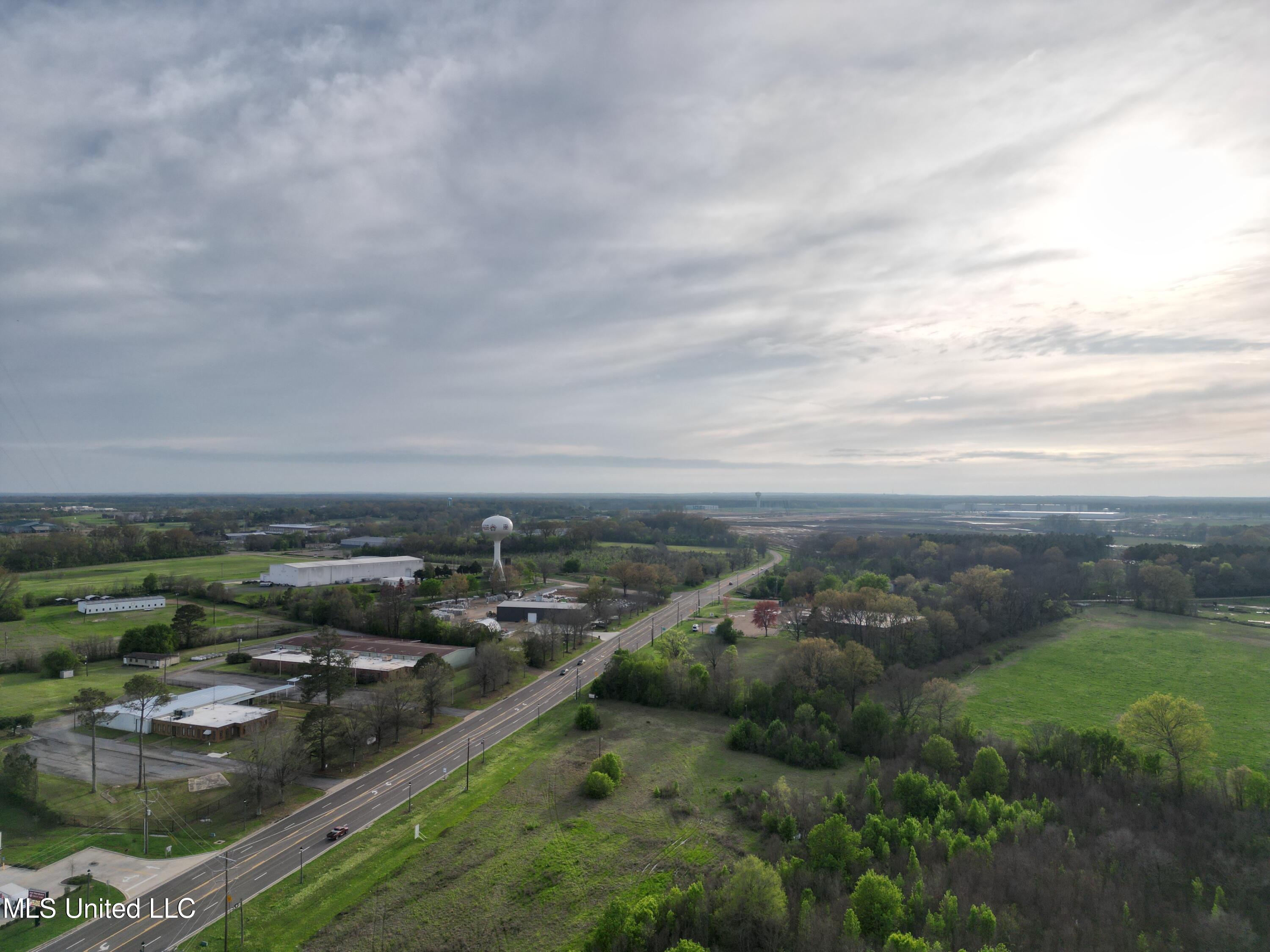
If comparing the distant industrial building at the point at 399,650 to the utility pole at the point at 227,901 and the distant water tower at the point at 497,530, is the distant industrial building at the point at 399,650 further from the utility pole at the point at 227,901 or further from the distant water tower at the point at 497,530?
the distant water tower at the point at 497,530

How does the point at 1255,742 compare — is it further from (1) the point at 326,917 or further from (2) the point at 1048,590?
(1) the point at 326,917

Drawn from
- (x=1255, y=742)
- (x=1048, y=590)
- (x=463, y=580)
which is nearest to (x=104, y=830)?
(x=463, y=580)

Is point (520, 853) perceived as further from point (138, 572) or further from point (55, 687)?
point (138, 572)

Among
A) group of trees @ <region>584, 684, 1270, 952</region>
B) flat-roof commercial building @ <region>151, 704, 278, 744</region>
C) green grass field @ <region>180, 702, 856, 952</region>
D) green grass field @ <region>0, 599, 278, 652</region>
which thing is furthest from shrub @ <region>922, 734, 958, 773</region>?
green grass field @ <region>0, 599, 278, 652</region>

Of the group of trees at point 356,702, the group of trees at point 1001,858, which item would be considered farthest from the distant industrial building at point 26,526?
the group of trees at point 1001,858

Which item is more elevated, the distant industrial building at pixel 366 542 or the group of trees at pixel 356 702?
the distant industrial building at pixel 366 542
